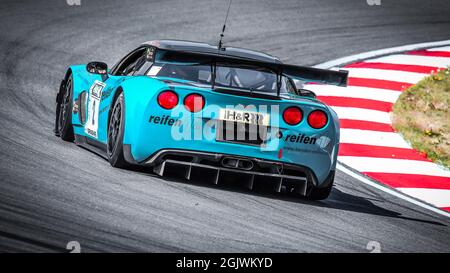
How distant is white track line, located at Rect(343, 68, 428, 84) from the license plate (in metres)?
6.08

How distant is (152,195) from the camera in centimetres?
612

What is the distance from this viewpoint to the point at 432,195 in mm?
8320

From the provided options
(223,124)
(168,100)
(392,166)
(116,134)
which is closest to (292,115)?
(223,124)

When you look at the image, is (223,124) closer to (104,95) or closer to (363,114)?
(104,95)

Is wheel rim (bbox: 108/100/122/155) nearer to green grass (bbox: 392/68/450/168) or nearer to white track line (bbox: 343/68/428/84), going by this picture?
green grass (bbox: 392/68/450/168)

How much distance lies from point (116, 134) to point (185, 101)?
27.1 inches

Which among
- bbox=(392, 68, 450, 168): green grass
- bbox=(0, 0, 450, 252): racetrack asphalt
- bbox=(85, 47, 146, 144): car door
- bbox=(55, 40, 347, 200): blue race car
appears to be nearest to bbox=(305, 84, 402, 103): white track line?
bbox=(392, 68, 450, 168): green grass

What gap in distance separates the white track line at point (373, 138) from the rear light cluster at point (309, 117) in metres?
2.98

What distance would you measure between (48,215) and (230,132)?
171 centimetres

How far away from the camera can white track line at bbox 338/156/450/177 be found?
8906mm
